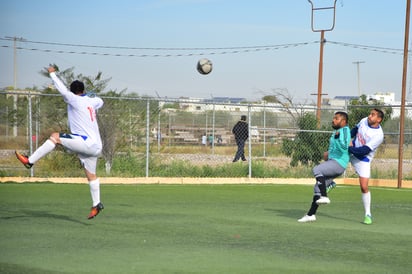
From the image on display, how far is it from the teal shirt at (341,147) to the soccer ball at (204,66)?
11.6 meters

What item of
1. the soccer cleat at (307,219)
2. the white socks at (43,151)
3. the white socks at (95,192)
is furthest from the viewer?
the soccer cleat at (307,219)

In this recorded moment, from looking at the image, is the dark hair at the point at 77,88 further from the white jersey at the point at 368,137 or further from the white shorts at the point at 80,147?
the white jersey at the point at 368,137

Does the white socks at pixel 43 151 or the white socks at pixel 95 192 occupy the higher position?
the white socks at pixel 43 151

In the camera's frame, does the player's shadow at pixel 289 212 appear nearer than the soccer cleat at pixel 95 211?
No

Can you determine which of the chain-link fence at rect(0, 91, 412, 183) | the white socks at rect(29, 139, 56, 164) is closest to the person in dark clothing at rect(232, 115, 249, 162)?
the chain-link fence at rect(0, 91, 412, 183)

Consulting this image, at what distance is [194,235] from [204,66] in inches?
557

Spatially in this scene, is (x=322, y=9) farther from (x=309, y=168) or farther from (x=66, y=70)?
(x=66, y=70)

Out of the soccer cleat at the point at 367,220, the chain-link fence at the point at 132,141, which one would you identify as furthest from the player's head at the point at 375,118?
the chain-link fence at the point at 132,141

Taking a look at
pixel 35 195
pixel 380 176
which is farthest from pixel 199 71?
pixel 35 195

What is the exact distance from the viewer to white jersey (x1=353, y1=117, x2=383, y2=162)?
42.6 feet

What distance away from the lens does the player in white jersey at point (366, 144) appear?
12.9m

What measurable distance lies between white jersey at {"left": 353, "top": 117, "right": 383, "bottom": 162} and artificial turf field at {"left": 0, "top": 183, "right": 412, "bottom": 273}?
125 cm

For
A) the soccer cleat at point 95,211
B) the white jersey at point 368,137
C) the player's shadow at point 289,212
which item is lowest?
the player's shadow at point 289,212

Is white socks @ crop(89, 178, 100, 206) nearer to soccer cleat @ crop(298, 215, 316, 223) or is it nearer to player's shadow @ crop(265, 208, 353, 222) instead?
soccer cleat @ crop(298, 215, 316, 223)
